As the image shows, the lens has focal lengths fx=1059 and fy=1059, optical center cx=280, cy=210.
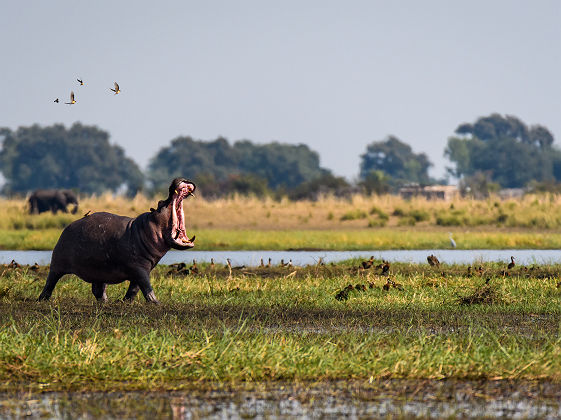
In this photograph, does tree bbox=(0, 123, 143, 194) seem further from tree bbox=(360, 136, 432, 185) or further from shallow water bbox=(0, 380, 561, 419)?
shallow water bbox=(0, 380, 561, 419)

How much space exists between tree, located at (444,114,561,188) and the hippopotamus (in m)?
82.5

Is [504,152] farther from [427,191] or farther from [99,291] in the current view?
[99,291]

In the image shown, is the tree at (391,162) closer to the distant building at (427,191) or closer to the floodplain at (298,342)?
the distant building at (427,191)

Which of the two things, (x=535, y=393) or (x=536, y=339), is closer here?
(x=535, y=393)

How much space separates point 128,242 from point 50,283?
1.28m

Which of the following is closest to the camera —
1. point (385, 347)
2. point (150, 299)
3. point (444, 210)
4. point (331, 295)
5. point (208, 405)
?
point (208, 405)

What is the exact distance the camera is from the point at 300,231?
32.9 meters

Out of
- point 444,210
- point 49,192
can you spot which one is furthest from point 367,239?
point 49,192

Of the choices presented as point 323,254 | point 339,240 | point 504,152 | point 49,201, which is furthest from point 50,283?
point 504,152

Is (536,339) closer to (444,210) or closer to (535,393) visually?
(535,393)

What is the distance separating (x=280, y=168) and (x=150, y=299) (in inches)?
3216

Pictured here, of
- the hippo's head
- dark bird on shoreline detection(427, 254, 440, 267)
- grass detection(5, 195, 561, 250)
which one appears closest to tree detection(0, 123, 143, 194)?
grass detection(5, 195, 561, 250)

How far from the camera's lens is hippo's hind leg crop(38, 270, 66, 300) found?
468 inches

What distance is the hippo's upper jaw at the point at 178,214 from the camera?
36.4 ft
